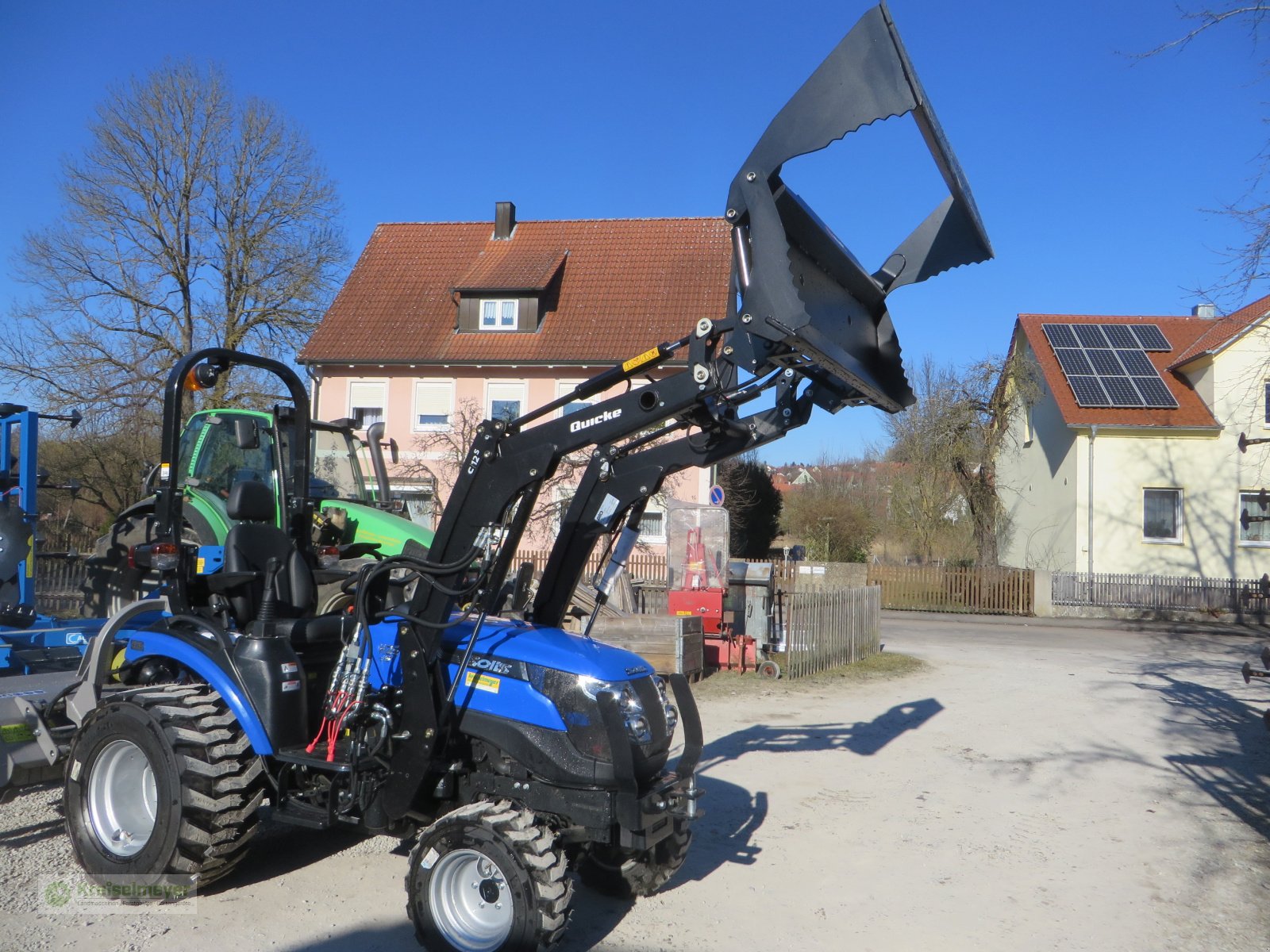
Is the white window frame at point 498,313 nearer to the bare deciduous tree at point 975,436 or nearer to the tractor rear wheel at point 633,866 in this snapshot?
the bare deciduous tree at point 975,436

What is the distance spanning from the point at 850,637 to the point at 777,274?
12.2 meters

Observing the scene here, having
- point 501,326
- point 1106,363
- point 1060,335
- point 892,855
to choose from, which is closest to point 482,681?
point 892,855

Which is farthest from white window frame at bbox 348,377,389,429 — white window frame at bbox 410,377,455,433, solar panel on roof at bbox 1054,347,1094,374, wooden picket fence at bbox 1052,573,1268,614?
solar panel on roof at bbox 1054,347,1094,374

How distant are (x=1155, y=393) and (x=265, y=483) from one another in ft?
86.7

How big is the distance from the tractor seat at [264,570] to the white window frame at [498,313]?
72.0 ft

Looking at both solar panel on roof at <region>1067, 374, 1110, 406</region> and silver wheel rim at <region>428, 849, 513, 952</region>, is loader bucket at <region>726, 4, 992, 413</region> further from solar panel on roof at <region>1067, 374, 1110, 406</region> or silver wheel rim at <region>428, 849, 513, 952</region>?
solar panel on roof at <region>1067, 374, 1110, 406</region>

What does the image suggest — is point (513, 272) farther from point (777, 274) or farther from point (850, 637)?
point (777, 274)

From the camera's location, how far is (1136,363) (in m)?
29.4

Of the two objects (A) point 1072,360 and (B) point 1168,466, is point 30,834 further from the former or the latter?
(A) point 1072,360

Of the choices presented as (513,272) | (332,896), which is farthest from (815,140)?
(513,272)

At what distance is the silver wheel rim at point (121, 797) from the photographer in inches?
206

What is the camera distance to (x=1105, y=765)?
9125 mm

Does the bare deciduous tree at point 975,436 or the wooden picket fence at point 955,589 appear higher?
the bare deciduous tree at point 975,436

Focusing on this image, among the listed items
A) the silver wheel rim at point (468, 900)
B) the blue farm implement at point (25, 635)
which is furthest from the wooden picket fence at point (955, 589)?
the silver wheel rim at point (468, 900)
